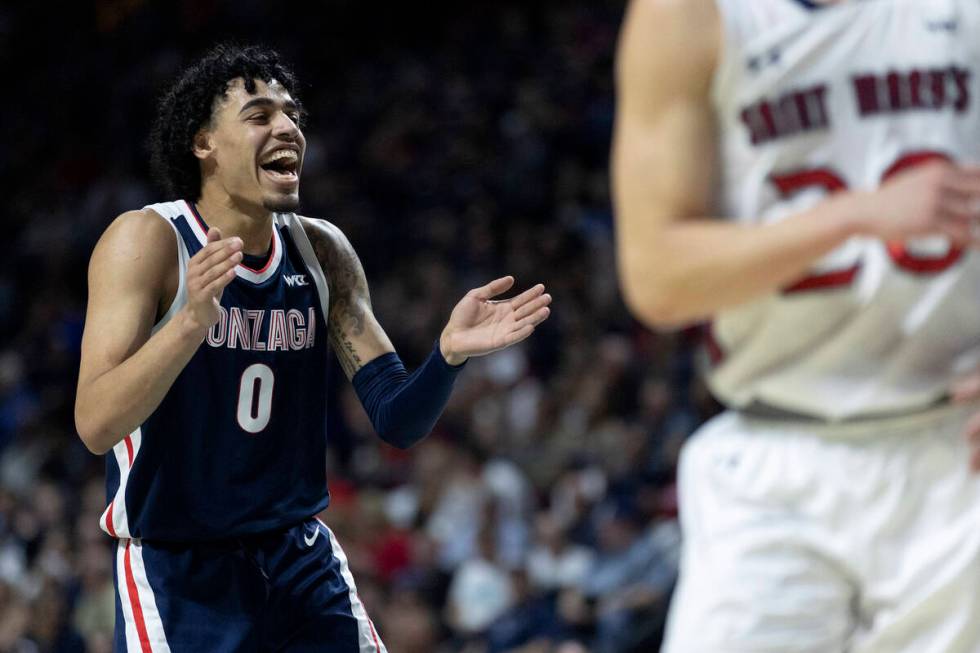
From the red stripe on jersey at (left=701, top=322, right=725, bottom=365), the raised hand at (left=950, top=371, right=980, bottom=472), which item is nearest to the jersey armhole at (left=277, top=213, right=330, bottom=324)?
the red stripe on jersey at (left=701, top=322, right=725, bottom=365)

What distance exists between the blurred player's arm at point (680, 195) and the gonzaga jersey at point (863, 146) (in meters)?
0.06

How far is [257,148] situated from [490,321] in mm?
834

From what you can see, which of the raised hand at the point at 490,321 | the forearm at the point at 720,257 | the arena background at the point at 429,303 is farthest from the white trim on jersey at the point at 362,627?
the arena background at the point at 429,303

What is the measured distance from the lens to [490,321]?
3.73 metres

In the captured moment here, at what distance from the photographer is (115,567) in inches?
147

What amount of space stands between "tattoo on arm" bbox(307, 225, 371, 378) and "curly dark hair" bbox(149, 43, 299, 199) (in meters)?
0.40

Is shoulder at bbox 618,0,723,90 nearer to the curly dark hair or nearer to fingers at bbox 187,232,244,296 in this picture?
fingers at bbox 187,232,244,296

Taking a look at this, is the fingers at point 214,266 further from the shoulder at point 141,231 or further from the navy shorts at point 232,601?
the navy shorts at point 232,601

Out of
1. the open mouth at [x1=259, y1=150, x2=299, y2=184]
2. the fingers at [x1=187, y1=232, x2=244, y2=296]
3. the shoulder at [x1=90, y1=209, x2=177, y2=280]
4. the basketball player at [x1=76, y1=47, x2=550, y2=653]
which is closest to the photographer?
the fingers at [x1=187, y1=232, x2=244, y2=296]

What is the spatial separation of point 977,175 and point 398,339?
8.42 meters

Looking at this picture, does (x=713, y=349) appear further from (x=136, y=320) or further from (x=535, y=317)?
(x=136, y=320)

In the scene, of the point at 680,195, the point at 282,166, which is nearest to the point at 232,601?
the point at 282,166

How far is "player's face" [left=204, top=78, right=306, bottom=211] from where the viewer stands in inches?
153

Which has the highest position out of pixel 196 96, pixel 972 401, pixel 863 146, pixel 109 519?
pixel 196 96
